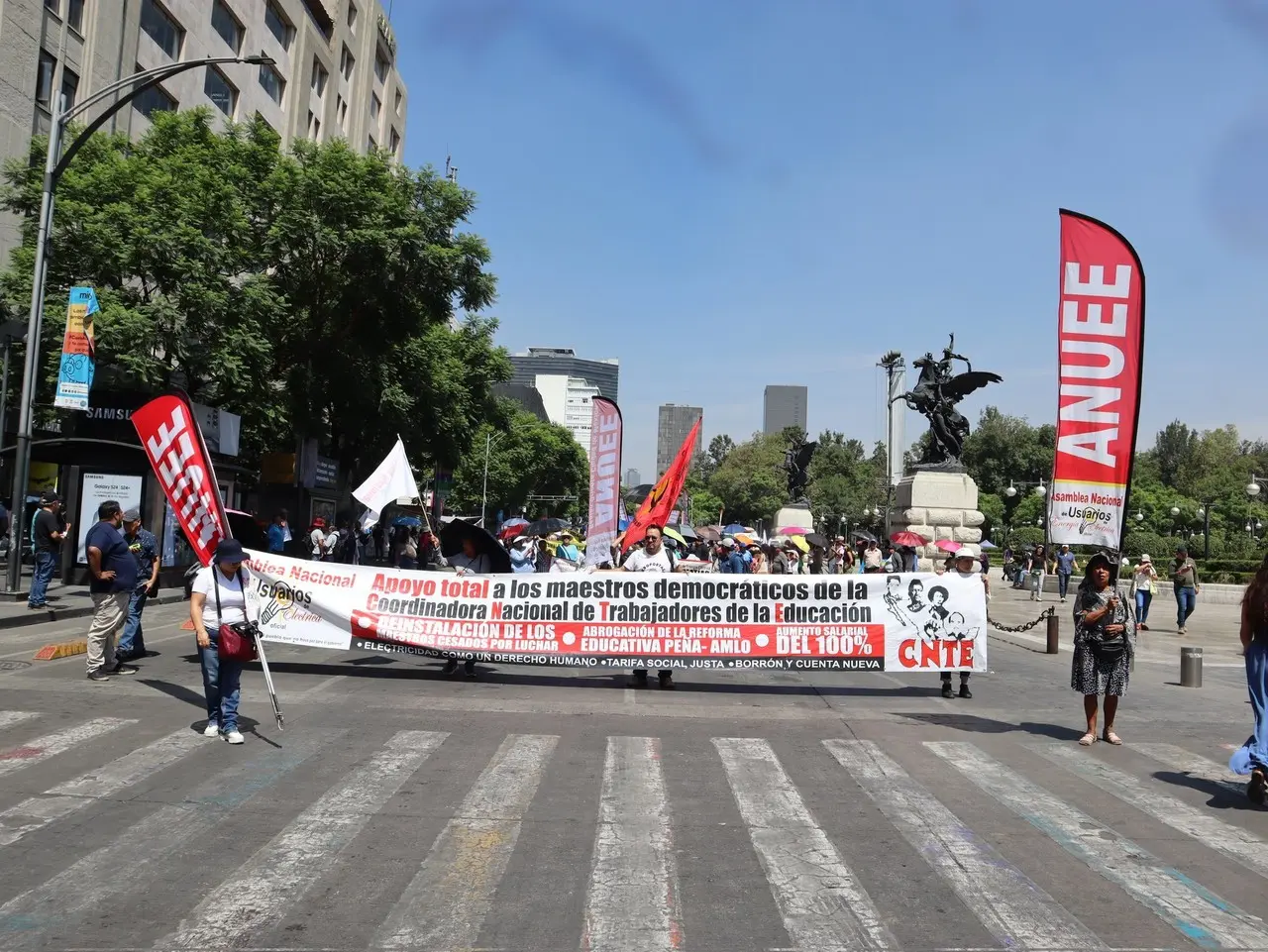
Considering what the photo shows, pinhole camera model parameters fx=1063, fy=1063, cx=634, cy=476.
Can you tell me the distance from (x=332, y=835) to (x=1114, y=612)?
6.66 meters

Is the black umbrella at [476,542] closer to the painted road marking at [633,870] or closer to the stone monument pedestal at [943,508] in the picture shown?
the painted road marking at [633,870]

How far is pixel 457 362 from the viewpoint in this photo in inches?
1512

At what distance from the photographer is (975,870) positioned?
18.1 feet

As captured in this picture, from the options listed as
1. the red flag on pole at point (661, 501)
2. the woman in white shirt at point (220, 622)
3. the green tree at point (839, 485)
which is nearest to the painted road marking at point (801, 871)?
the woman in white shirt at point (220, 622)

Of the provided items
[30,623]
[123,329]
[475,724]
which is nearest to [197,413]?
[123,329]

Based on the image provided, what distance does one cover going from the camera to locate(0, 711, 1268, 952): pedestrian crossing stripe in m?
4.59

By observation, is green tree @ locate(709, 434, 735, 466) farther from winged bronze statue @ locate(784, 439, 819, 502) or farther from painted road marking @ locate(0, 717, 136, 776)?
painted road marking @ locate(0, 717, 136, 776)

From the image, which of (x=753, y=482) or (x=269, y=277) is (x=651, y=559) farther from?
(x=753, y=482)

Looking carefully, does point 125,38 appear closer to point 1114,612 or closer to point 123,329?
point 123,329

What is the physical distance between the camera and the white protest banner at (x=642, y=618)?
1195cm

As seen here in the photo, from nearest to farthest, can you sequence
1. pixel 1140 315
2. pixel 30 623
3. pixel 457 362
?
pixel 1140 315 → pixel 30 623 → pixel 457 362

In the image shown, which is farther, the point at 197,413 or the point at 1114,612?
the point at 197,413

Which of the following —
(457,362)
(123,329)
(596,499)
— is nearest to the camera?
(596,499)

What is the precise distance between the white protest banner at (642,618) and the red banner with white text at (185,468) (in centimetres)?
228
